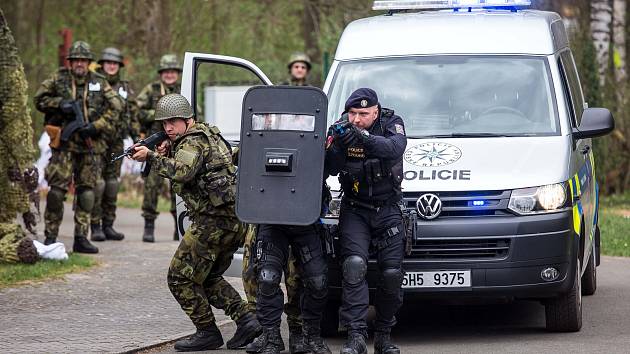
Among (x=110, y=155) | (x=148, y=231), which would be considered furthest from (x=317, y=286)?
(x=148, y=231)

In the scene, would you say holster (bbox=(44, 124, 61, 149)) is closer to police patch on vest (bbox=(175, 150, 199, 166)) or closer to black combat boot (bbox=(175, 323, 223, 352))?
black combat boot (bbox=(175, 323, 223, 352))

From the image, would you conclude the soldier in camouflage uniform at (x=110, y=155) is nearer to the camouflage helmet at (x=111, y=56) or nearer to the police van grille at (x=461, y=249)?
the camouflage helmet at (x=111, y=56)

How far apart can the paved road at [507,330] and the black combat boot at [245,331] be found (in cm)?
46

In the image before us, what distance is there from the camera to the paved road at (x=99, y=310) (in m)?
8.58

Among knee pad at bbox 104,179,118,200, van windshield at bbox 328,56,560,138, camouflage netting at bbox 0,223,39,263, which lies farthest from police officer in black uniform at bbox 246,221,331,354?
knee pad at bbox 104,179,118,200

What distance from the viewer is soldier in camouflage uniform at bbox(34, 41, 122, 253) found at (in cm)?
1295

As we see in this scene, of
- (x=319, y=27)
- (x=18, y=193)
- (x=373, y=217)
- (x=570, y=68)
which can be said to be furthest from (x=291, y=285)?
(x=319, y=27)

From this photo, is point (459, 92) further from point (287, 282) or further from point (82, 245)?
point (82, 245)

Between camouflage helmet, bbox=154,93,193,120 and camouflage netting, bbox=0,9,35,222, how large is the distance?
412 cm

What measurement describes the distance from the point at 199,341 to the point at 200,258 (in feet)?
1.96

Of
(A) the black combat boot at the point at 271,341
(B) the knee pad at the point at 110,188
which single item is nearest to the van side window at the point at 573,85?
(A) the black combat boot at the point at 271,341

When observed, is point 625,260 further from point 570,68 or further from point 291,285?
point 291,285

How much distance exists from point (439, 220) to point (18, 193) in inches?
209

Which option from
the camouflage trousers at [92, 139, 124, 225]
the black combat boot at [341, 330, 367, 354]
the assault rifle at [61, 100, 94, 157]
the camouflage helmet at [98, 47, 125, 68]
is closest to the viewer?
the black combat boot at [341, 330, 367, 354]
